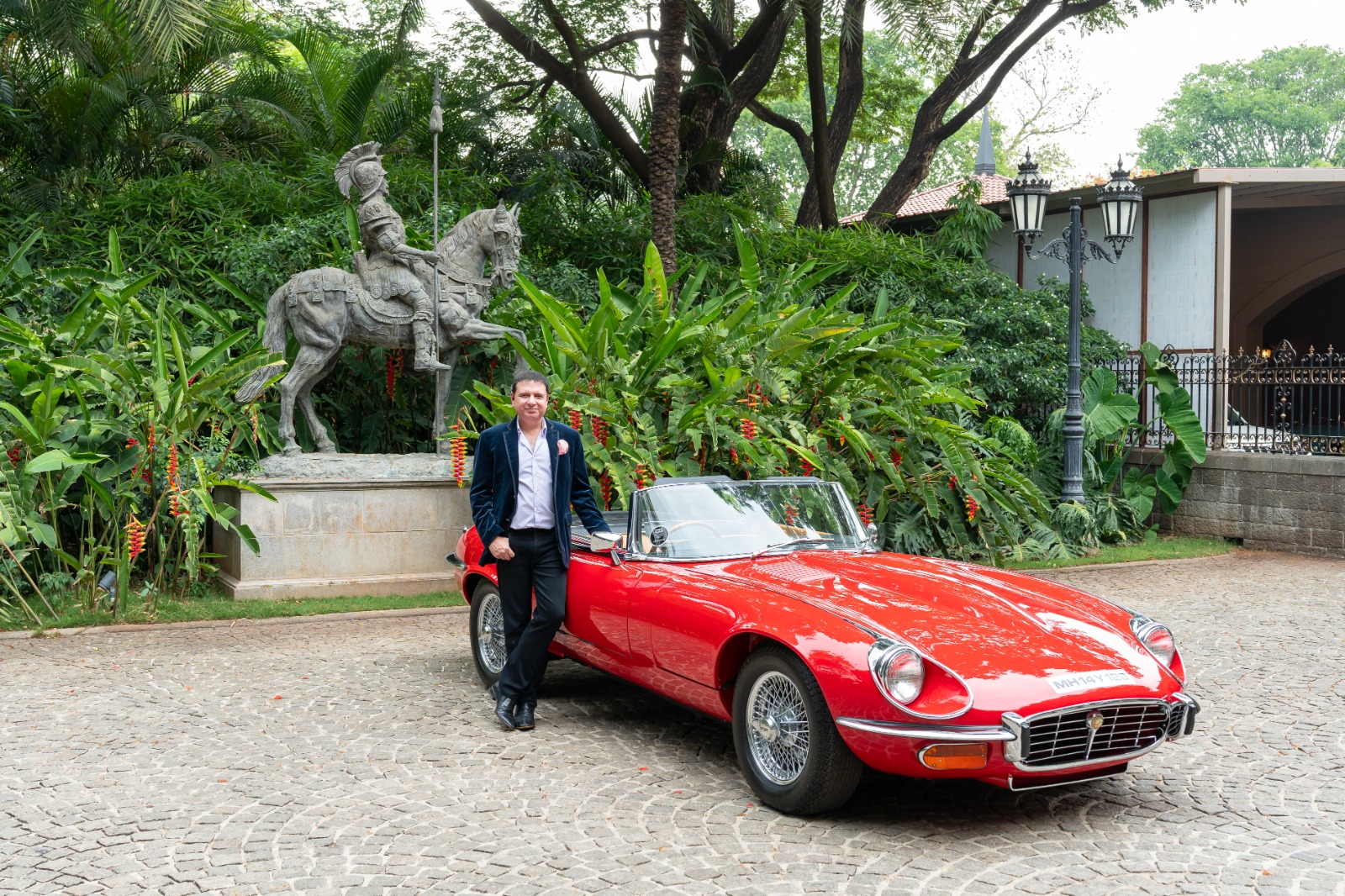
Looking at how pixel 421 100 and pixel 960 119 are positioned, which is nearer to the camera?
A: pixel 421 100

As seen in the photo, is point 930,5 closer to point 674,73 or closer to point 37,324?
point 674,73

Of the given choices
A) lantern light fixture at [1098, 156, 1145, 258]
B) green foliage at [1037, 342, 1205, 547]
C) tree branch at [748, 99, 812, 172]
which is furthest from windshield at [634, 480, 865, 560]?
tree branch at [748, 99, 812, 172]

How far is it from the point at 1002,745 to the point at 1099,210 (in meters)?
15.5

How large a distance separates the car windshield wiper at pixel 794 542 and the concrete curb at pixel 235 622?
4683 mm

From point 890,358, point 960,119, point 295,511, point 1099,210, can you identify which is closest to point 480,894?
point 295,511

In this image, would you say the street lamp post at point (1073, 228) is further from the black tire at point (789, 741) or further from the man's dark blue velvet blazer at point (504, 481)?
the black tire at point (789, 741)

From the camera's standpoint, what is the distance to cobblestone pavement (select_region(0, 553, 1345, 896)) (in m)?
4.05

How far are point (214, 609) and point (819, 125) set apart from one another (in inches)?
513

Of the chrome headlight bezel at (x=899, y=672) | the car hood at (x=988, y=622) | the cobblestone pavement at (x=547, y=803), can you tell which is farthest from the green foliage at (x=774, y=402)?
the chrome headlight bezel at (x=899, y=672)

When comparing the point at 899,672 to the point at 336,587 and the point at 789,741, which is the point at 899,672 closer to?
the point at 789,741

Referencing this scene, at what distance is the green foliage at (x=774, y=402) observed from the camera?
10.1m

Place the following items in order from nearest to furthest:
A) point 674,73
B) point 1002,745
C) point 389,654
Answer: point 1002,745, point 389,654, point 674,73

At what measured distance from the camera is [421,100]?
1725 centimetres

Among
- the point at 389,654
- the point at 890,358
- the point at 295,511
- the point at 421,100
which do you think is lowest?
the point at 389,654
